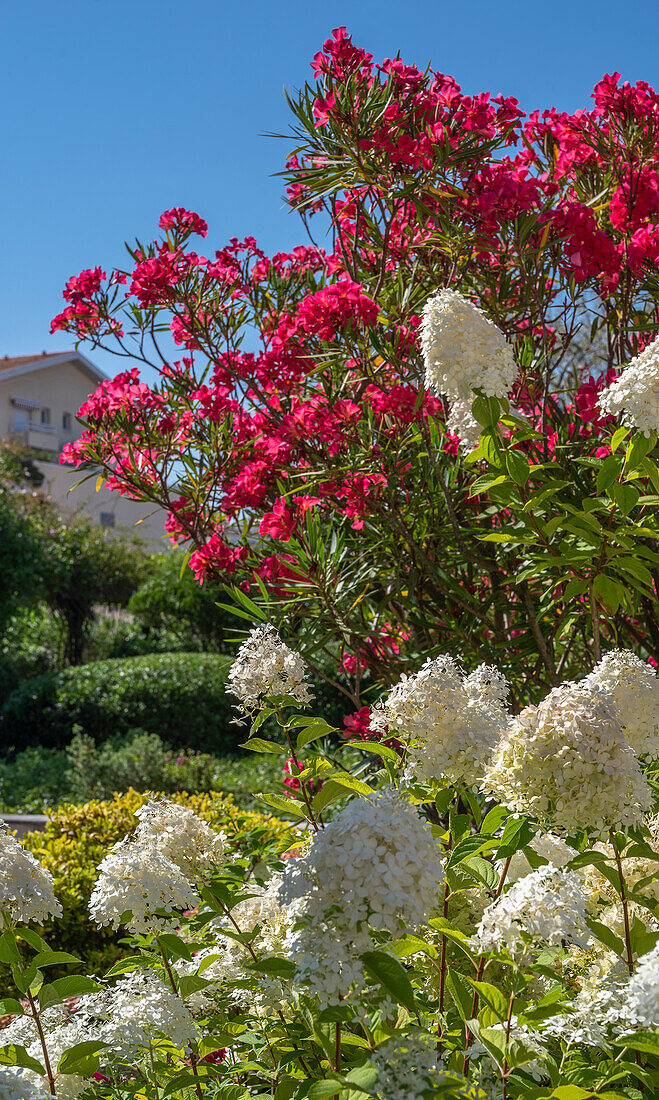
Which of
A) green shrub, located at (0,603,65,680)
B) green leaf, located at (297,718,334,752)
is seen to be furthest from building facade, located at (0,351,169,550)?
green leaf, located at (297,718,334,752)

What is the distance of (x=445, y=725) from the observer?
4.75 feet

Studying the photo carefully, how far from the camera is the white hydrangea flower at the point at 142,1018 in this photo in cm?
152

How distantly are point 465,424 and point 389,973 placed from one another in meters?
1.38

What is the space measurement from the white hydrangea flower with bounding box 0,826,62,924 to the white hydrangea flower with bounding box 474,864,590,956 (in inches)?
29.5

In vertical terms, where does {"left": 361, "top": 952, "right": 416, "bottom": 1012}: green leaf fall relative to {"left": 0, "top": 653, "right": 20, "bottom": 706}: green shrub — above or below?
above

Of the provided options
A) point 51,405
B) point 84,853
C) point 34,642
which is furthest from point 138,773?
point 51,405

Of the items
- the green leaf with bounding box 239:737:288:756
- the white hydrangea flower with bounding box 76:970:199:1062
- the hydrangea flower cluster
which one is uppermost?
the green leaf with bounding box 239:737:288:756

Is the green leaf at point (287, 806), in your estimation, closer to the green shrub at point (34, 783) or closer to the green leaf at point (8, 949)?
the green leaf at point (8, 949)

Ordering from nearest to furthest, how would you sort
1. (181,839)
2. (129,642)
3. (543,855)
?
(543,855), (181,839), (129,642)

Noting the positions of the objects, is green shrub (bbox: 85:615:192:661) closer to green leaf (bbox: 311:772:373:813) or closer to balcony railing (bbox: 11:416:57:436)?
green leaf (bbox: 311:772:373:813)

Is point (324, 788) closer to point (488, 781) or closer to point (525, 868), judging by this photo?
point (488, 781)

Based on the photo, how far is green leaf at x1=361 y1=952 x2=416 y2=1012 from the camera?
106cm

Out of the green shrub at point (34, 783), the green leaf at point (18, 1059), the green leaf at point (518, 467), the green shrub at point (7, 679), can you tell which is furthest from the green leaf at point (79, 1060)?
the green shrub at point (7, 679)

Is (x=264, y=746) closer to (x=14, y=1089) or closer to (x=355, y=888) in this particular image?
(x=355, y=888)
